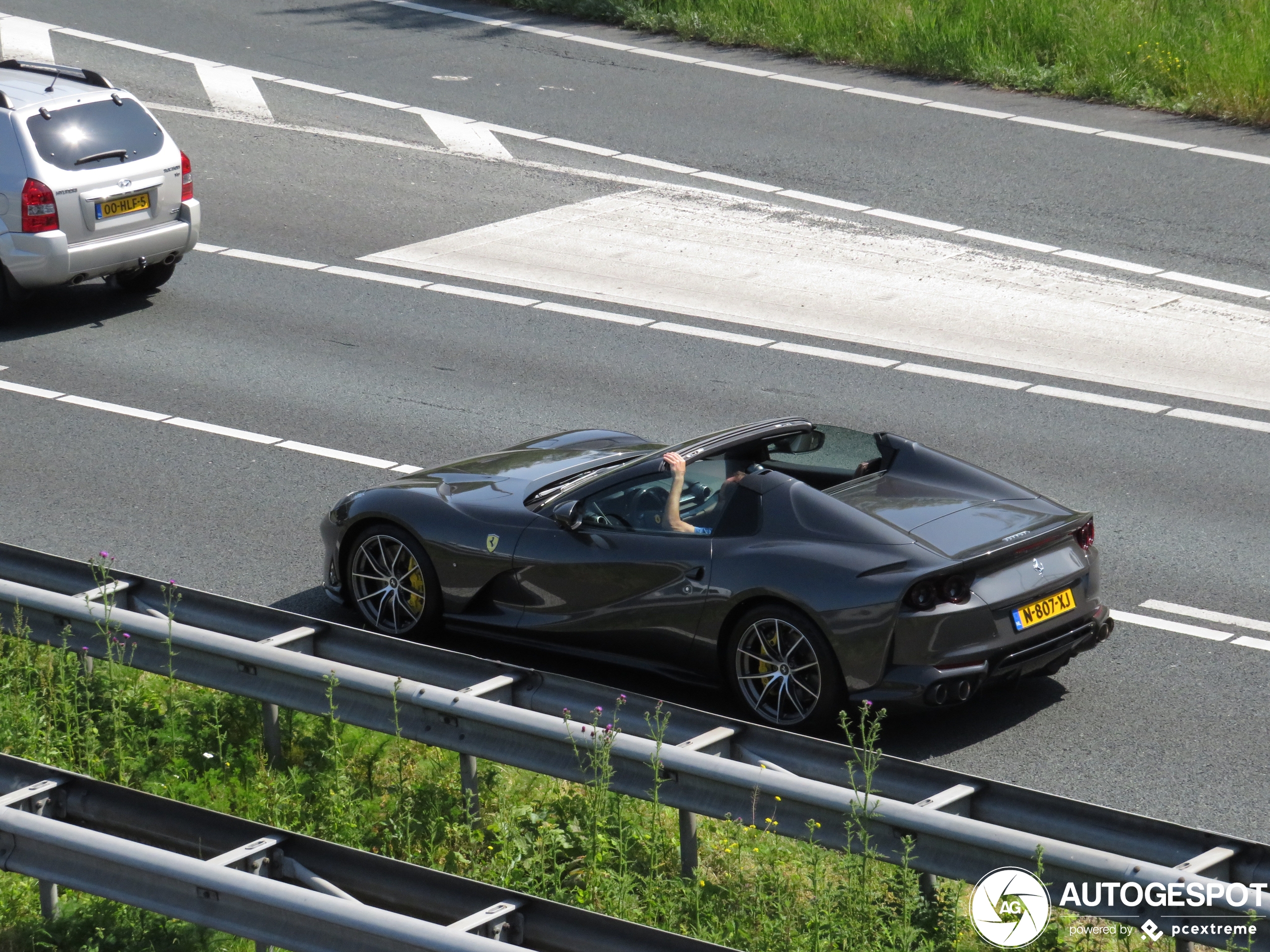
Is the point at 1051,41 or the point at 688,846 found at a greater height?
the point at 1051,41

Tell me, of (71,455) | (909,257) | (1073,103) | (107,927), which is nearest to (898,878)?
(107,927)

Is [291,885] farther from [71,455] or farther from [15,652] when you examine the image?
[71,455]

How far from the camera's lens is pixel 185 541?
1052 cm

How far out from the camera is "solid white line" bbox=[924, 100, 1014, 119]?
66.3 feet

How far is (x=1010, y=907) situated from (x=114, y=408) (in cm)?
923

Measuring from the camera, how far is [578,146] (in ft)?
65.4

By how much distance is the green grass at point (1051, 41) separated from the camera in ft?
65.7

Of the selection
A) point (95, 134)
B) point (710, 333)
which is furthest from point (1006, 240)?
point (95, 134)

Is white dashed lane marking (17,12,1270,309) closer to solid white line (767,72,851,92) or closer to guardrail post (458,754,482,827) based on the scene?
solid white line (767,72,851,92)

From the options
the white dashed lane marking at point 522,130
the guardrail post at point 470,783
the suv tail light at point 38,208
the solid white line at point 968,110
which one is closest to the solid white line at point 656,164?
the white dashed lane marking at point 522,130

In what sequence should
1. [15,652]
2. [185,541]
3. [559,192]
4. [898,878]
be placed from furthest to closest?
1. [559,192]
2. [185,541]
3. [15,652]
4. [898,878]

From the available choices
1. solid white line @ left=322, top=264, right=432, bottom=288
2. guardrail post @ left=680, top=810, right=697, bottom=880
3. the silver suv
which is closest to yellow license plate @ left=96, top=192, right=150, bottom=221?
the silver suv

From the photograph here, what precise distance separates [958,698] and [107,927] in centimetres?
371

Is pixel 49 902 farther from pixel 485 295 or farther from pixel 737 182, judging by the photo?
pixel 737 182
